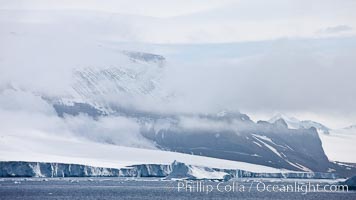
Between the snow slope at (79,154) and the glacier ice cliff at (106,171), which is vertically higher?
the snow slope at (79,154)

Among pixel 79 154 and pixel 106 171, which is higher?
pixel 79 154

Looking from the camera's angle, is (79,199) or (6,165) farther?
(6,165)

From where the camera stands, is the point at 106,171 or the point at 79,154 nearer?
the point at 106,171

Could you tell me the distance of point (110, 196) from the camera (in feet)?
337

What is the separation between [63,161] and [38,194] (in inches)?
2353

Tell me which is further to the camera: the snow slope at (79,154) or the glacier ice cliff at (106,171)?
the snow slope at (79,154)

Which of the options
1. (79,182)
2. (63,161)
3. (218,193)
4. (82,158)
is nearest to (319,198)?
(218,193)

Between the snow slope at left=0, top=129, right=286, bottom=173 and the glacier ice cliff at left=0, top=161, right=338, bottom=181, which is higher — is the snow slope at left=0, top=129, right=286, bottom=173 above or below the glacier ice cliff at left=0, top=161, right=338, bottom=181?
above

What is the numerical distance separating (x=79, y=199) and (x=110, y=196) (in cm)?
629

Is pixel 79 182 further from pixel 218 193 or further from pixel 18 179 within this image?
pixel 218 193

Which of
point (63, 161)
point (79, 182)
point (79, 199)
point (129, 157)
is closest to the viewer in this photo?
point (79, 199)

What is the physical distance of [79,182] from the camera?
143 m

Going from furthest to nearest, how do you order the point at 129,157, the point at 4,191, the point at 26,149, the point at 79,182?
the point at 129,157 < the point at 26,149 < the point at 79,182 < the point at 4,191

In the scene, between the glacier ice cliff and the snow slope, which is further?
the snow slope
